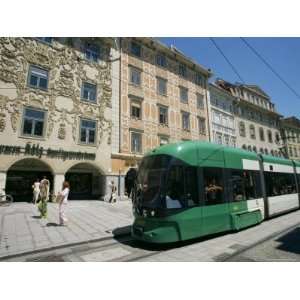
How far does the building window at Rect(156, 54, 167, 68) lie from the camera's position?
2295 centimetres

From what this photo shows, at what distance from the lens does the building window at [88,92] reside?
17375 mm

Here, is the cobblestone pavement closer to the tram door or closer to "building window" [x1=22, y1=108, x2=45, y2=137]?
the tram door

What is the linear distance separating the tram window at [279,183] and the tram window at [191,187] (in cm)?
520

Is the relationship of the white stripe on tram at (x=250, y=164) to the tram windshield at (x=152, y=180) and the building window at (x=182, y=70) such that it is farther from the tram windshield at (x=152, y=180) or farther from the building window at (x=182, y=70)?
the building window at (x=182, y=70)

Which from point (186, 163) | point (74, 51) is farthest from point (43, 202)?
point (74, 51)

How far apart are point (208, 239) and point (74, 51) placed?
16.8m

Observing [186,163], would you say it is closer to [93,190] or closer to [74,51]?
[93,190]

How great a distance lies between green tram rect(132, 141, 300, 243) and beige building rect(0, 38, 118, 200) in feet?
34.0

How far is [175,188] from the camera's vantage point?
5934 millimetres

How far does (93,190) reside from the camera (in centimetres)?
1831

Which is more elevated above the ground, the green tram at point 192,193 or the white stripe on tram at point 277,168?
the white stripe on tram at point 277,168

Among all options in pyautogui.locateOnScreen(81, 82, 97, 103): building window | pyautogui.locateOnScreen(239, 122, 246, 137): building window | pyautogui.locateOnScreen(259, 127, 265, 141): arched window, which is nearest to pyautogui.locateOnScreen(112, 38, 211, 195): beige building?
pyautogui.locateOnScreen(81, 82, 97, 103): building window

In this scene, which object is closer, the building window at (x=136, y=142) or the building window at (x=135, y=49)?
the building window at (x=136, y=142)

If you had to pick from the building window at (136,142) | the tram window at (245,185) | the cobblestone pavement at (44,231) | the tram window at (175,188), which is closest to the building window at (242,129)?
the building window at (136,142)
